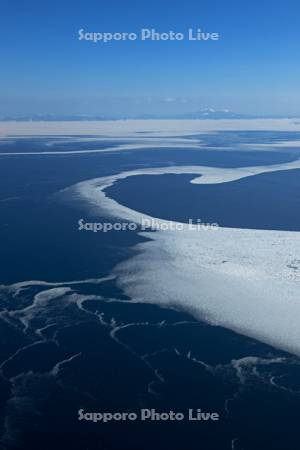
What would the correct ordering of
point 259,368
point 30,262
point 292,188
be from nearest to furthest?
point 259,368 → point 30,262 → point 292,188

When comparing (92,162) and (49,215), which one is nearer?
(49,215)

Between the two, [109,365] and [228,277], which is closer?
[109,365]

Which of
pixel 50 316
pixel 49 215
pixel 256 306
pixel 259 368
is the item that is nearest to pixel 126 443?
pixel 259 368

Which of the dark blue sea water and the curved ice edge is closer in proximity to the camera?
the dark blue sea water

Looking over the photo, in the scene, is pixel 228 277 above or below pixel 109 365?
above

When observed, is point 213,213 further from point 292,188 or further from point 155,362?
point 155,362

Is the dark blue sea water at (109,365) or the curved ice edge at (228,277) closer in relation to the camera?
the dark blue sea water at (109,365)

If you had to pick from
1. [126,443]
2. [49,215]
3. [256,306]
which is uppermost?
[49,215]

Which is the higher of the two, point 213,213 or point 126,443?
point 213,213
